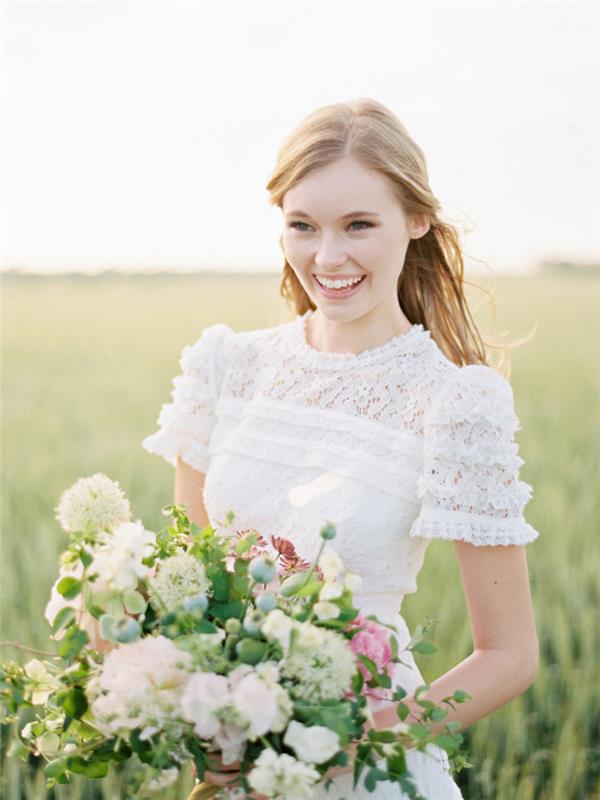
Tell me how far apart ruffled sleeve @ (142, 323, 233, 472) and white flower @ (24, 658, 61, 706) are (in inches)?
32.8

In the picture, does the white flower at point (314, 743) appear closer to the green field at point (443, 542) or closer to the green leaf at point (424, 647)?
the green leaf at point (424, 647)

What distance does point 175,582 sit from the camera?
1.35 metres

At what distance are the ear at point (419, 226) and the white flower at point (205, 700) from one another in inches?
46.1

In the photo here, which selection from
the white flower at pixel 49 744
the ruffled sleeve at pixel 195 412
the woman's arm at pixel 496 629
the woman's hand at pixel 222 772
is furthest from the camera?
the ruffled sleeve at pixel 195 412

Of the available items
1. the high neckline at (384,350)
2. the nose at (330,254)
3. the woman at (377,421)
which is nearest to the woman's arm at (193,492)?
the woman at (377,421)

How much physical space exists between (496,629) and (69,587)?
829mm

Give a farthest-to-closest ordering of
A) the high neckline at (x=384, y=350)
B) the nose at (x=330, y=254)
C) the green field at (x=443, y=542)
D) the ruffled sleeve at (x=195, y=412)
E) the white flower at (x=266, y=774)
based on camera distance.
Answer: the green field at (x=443, y=542) < the ruffled sleeve at (x=195, y=412) < the high neckline at (x=384, y=350) < the nose at (x=330, y=254) < the white flower at (x=266, y=774)

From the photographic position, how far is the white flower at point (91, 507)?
135 cm

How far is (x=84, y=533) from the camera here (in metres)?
1.34

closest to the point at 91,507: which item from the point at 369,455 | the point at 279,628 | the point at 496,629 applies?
the point at 279,628

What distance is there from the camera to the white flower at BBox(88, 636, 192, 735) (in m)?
1.25

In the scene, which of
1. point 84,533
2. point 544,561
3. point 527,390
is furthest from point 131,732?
point 527,390

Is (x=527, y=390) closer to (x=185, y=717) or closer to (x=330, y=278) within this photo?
(x=330, y=278)

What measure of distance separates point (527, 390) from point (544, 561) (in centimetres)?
447
